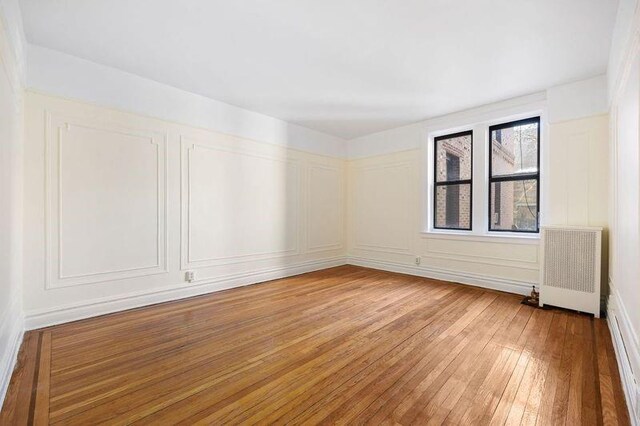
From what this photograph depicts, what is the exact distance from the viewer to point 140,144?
10.8 feet

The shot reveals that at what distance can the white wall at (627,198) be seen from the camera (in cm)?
167

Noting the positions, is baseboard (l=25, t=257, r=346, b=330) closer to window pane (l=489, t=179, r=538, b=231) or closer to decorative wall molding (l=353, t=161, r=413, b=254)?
decorative wall molding (l=353, t=161, r=413, b=254)

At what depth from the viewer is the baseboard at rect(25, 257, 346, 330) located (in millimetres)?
2734

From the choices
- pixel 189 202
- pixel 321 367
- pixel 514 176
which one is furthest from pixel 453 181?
pixel 189 202

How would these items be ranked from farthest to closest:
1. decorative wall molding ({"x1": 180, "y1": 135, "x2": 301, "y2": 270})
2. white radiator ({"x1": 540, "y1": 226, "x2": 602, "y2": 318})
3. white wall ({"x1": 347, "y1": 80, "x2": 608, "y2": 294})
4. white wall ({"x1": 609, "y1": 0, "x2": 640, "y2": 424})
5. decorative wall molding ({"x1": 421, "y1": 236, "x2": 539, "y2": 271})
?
decorative wall molding ({"x1": 421, "y1": 236, "x2": 539, "y2": 271}), decorative wall molding ({"x1": 180, "y1": 135, "x2": 301, "y2": 270}), white wall ({"x1": 347, "y1": 80, "x2": 608, "y2": 294}), white radiator ({"x1": 540, "y1": 226, "x2": 602, "y2": 318}), white wall ({"x1": 609, "y1": 0, "x2": 640, "y2": 424})

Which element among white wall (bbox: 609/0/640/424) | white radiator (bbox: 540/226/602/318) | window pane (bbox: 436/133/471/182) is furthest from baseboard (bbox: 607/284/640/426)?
window pane (bbox: 436/133/471/182)

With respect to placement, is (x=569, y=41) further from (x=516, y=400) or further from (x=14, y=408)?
(x=14, y=408)

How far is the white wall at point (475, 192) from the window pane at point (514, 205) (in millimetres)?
198

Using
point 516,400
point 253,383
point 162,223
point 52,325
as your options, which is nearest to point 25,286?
point 52,325

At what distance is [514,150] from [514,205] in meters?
0.77

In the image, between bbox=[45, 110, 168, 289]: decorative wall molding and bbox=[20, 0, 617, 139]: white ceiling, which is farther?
bbox=[45, 110, 168, 289]: decorative wall molding

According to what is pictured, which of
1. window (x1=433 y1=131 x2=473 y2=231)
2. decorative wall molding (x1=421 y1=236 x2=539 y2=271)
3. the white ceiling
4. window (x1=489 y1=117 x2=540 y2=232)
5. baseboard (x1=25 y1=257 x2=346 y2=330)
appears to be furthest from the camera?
window (x1=433 y1=131 x2=473 y2=231)

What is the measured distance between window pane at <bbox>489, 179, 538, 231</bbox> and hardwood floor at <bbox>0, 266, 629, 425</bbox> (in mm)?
1297

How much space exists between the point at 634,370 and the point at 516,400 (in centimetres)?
66
